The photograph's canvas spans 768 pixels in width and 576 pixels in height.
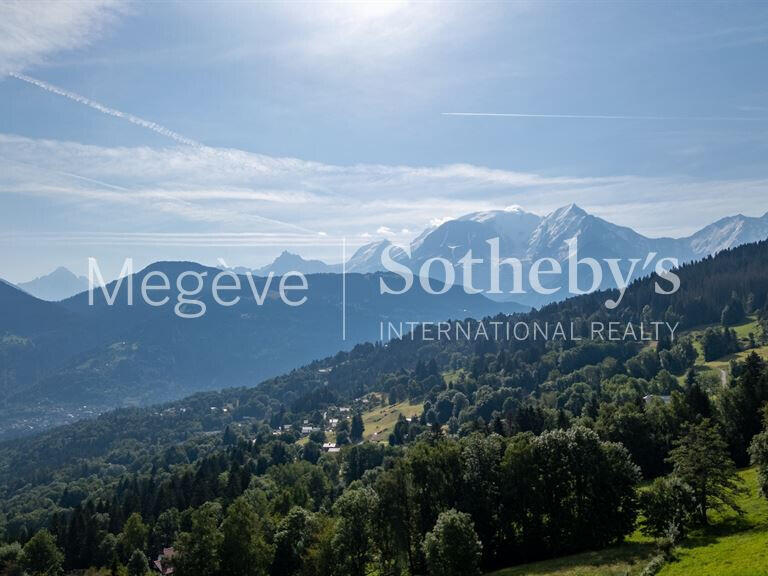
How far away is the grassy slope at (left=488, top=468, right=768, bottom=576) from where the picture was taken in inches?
1286

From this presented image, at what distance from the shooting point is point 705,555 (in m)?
36.3

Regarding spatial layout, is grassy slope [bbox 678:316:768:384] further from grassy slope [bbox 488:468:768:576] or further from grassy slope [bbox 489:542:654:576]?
grassy slope [bbox 489:542:654:576]

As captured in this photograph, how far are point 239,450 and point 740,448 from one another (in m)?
114

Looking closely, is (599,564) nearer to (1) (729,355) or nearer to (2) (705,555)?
(2) (705,555)

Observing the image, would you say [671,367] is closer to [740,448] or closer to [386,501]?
[740,448]

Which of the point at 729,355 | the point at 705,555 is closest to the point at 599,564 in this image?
the point at 705,555

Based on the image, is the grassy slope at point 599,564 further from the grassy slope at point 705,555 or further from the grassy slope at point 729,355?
the grassy slope at point 729,355

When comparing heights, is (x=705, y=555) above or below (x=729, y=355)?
above

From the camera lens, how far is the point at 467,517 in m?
47.5

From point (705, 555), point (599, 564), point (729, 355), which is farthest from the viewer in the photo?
point (729, 355)

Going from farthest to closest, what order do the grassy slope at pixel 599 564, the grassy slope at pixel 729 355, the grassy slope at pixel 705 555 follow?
the grassy slope at pixel 729 355
the grassy slope at pixel 599 564
the grassy slope at pixel 705 555

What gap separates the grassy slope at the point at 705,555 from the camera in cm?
3266

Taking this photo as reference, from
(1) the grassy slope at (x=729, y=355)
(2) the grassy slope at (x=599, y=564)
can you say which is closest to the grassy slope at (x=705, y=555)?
(2) the grassy slope at (x=599, y=564)

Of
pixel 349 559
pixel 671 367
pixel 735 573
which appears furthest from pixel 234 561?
pixel 671 367
